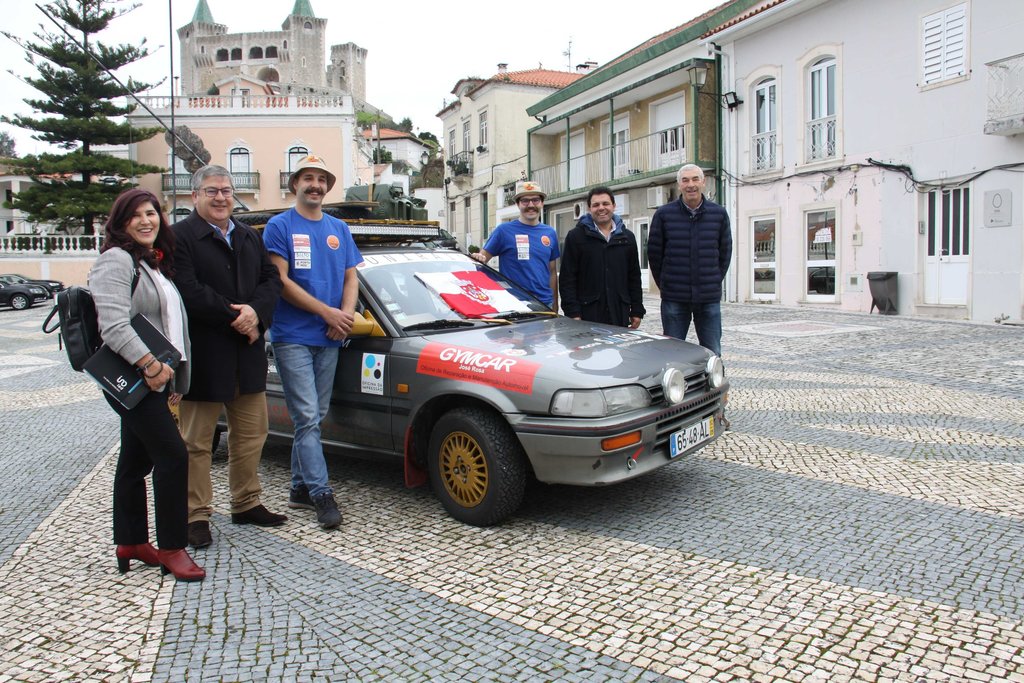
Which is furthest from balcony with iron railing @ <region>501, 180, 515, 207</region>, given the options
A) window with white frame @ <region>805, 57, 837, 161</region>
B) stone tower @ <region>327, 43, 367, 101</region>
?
stone tower @ <region>327, 43, 367, 101</region>

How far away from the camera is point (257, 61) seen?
108 metres

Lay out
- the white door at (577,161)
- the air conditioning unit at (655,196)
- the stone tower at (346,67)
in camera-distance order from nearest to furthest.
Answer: the air conditioning unit at (655,196) < the white door at (577,161) < the stone tower at (346,67)

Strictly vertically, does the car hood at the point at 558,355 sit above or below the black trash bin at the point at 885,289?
below

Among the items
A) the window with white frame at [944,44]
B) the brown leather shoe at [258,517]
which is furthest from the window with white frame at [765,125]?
the brown leather shoe at [258,517]

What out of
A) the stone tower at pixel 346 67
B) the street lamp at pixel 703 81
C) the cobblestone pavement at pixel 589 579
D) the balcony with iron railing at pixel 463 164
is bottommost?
the cobblestone pavement at pixel 589 579

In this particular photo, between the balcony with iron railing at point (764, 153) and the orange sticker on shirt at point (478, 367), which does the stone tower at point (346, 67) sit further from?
the orange sticker on shirt at point (478, 367)

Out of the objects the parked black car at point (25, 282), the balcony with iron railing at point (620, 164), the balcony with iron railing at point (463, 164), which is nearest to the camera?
the balcony with iron railing at point (620, 164)

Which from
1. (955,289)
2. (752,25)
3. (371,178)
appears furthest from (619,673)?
(371,178)

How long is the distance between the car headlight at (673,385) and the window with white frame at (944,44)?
13752 mm

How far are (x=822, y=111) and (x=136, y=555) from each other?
18054 millimetres

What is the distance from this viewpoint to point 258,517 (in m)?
4.34

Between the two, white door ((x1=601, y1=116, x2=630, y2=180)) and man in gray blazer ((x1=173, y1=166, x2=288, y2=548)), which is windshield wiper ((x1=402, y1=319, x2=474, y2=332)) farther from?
white door ((x1=601, y1=116, x2=630, y2=180))

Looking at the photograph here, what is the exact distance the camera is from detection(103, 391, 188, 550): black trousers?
3.48 meters

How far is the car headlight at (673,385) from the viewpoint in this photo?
4148mm
